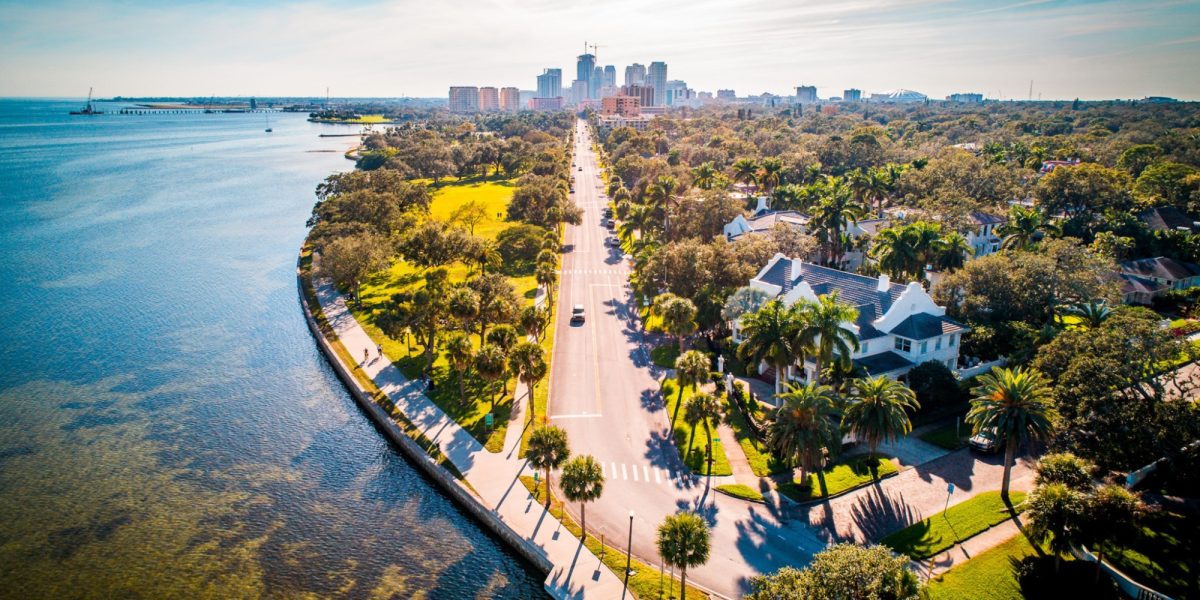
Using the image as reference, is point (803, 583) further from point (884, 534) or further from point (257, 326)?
point (257, 326)

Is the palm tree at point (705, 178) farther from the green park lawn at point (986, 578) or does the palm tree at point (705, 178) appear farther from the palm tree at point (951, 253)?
the green park lawn at point (986, 578)

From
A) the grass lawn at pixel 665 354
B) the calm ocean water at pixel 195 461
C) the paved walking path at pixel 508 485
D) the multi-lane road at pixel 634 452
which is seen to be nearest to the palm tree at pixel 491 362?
the paved walking path at pixel 508 485

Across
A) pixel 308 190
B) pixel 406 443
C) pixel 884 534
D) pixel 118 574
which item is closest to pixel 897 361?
pixel 884 534

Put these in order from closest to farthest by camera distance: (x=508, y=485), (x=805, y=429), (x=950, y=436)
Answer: (x=805, y=429), (x=508, y=485), (x=950, y=436)

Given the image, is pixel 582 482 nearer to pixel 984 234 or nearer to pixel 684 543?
pixel 684 543

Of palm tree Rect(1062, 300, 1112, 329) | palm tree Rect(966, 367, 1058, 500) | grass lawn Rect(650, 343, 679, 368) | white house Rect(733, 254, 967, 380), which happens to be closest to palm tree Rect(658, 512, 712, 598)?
palm tree Rect(966, 367, 1058, 500)

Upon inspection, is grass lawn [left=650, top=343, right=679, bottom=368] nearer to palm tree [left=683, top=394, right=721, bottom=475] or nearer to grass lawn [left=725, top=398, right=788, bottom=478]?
grass lawn [left=725, top=398, right=788, bottom=478]

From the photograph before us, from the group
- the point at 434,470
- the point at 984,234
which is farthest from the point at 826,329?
the point at 984,234
